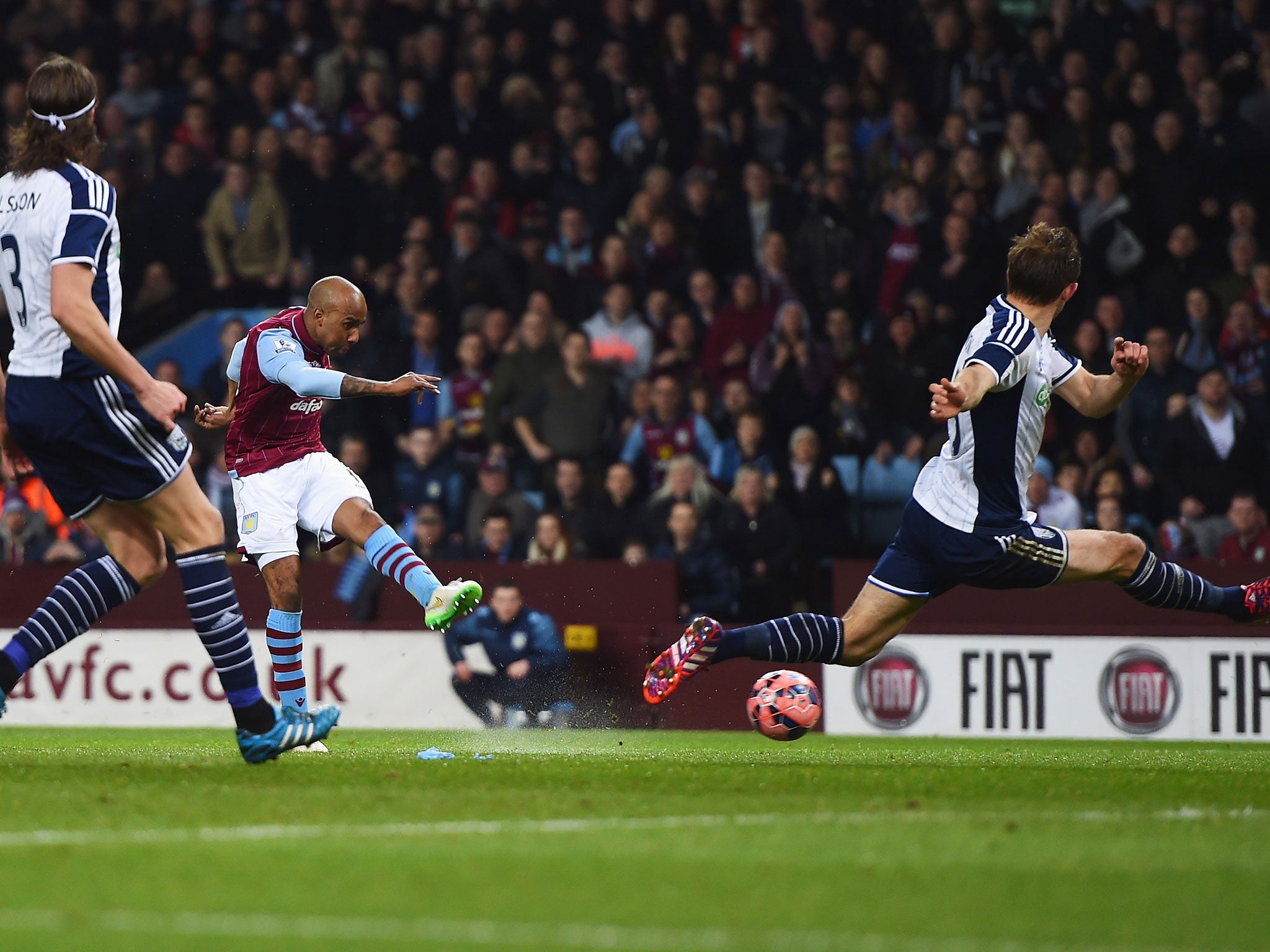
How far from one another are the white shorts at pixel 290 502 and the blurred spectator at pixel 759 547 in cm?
573

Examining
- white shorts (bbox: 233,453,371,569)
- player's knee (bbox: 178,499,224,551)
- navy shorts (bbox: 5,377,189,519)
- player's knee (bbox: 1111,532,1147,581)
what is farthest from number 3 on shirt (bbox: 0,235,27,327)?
player's knee (bbox: 1111,532,1147,581)

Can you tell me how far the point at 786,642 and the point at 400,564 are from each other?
5.61ft

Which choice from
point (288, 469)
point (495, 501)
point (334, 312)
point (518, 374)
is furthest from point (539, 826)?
point (518, 374)

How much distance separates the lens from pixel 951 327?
1490 cm

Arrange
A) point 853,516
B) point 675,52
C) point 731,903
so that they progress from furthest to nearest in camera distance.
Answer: point 675,52 < point 853,516 < point 731,903

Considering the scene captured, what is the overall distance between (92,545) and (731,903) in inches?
484

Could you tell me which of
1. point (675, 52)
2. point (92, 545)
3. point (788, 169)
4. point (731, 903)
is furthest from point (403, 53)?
point (731, 903)

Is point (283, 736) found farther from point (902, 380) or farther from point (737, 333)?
point (737, 333)

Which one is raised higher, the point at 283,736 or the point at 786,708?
the point at 283,736

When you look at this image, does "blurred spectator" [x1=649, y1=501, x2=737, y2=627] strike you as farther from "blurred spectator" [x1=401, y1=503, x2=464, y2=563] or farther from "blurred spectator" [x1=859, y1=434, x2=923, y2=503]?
"blurred spectator" [x1=401, y1=503, x2=464, y2=563]

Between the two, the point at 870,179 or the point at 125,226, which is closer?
the point at 870,179

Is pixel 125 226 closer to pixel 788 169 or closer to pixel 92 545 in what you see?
pixel 92 545

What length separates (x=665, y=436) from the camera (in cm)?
1484

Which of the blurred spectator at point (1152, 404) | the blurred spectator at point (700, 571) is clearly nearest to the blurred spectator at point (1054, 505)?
the blurred spectator at point (1152, 404)
